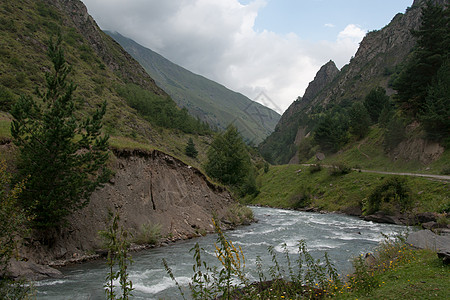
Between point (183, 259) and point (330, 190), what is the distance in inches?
1445

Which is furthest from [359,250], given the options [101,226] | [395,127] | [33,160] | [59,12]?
[59,12]

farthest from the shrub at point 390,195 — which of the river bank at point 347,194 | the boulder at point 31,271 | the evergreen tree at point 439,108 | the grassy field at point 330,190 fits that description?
the boulder at point 31,271

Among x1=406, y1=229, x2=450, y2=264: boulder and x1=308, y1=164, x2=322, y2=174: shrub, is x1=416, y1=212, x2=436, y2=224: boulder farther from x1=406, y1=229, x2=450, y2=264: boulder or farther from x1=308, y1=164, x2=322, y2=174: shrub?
x1=308, y1=164, x2=322, y2=174: shrub

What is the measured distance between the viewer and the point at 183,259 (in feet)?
48.2

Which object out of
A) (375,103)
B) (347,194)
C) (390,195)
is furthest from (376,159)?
(375,103)

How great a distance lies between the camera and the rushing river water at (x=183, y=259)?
975cm

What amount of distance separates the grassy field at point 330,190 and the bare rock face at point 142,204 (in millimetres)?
20324

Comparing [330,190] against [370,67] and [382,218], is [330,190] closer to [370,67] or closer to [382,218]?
[382,218]

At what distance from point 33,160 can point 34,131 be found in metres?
1.43

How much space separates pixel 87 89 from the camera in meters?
62.3

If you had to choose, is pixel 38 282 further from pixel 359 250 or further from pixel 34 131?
pixel 359 250

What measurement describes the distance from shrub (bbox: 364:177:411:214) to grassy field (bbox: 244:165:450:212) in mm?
831

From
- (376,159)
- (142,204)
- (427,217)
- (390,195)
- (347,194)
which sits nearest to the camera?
(142,204)

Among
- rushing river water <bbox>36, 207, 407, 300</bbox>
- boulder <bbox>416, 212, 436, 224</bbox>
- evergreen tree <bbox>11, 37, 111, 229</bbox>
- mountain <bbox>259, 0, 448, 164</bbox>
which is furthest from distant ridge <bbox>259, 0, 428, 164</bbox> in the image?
evergreen tree <bbox>11, 37, 111, 229</bbox>
